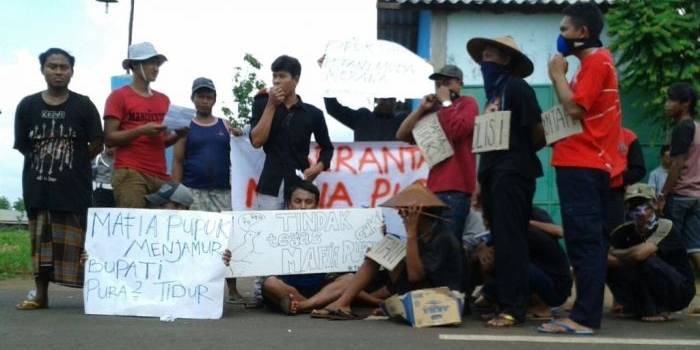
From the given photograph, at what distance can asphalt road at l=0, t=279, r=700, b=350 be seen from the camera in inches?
216

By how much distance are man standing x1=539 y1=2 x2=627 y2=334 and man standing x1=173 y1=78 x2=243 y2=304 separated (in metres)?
3.02

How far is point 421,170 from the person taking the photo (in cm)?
840

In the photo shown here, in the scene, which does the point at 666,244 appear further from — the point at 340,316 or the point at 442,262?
the point at 340,316

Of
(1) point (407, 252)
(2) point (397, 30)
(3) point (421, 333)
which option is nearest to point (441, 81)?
(1) point (407, 252)

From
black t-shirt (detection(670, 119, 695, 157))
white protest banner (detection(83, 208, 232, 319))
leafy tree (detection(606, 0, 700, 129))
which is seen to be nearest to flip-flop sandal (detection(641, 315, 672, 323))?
black t-shirt (detection(670, 119, 695, 157))

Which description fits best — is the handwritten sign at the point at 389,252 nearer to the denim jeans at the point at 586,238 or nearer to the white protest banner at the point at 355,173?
the denim jeans at the point at 586,238

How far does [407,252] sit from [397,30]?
10.9 meters

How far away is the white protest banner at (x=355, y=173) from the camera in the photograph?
835 centimetres

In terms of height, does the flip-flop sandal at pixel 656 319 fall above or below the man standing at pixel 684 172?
below

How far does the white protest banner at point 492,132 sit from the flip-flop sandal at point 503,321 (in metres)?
1.11

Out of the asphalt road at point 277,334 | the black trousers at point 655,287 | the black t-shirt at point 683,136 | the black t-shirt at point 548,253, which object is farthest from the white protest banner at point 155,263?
the black t-shirt at point 683,136

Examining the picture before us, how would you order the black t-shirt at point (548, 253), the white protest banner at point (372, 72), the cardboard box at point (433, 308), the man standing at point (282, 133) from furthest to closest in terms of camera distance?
the white protest banner at point (372, 72) < the man standing at point (282, 133) < the black t-shirt at point (548, 253) < the cardboard box at point (433, 308)

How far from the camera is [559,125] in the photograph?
602 cm

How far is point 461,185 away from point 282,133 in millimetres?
1538
